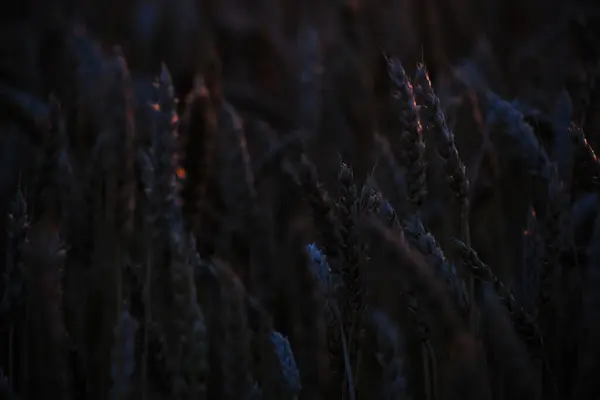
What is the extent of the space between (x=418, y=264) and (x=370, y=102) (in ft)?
1.49

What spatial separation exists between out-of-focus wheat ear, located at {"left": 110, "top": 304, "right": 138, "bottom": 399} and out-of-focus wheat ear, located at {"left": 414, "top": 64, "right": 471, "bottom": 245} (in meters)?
0.27

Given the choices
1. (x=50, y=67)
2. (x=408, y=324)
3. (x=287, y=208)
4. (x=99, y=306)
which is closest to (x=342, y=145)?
(x=287, y=208)

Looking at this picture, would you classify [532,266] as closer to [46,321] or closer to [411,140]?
[411,140]

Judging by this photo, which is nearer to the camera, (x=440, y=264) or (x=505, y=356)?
Result: (x=440, y=264)

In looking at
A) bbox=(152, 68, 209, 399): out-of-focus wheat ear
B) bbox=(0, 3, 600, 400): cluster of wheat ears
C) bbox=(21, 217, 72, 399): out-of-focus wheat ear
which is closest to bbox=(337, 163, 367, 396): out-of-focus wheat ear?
bbox=(0, 3, 600, 400): cluster of wheat ears

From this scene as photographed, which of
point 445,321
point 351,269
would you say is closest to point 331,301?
point 351,269

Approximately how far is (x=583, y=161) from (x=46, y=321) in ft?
1.57

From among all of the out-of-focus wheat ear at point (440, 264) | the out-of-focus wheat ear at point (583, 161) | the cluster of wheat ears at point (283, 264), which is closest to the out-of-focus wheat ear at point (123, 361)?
the cluster of wheat ears at point (283, 264)

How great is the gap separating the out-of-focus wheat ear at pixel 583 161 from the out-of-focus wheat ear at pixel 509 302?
15 cm

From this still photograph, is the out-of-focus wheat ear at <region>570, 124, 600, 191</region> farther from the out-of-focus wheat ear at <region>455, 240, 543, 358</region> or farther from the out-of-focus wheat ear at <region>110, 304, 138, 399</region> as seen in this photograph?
the out-of-focus wheat ear at <region>110, 304, 138, 399</region>

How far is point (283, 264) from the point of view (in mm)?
847

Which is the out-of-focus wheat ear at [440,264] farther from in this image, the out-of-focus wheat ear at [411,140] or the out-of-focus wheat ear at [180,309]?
the out-of-focus wheat ear at [180,309]

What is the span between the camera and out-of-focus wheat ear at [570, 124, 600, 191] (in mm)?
618

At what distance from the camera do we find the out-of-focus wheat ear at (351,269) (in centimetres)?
53
